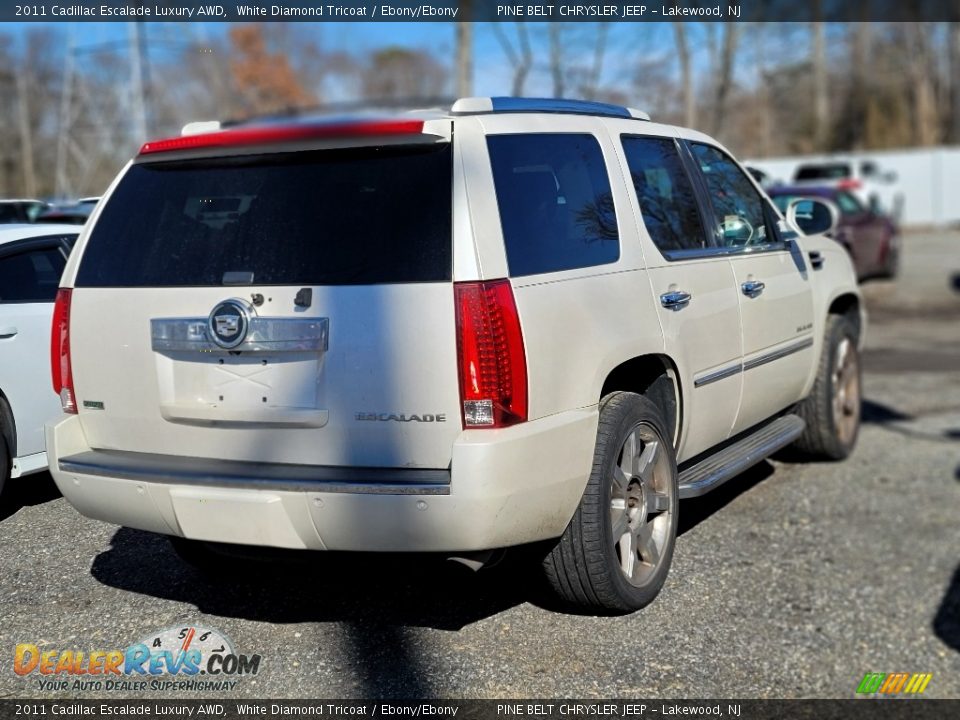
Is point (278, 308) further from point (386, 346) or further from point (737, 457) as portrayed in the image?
point (737, 457)

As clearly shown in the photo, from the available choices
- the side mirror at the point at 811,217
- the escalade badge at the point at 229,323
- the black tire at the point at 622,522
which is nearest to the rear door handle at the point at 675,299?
the black tire at the point at 622,522

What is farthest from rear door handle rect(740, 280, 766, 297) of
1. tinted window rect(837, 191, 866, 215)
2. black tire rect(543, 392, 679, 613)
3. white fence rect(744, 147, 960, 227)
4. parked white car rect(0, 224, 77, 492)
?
white fence rect(744, 147, 960, 227)

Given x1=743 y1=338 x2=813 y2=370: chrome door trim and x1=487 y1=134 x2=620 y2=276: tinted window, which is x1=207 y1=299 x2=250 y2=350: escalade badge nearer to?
x1=487 y1=134 x2=620 y2=276: tinted window

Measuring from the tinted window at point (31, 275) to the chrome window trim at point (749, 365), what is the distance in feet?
10.8

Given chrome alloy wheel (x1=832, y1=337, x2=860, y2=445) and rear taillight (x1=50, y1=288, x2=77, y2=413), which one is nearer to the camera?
rear taillight (x1=50, y1=288, x2=77, y2=413)

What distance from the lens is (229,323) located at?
3.71 metres

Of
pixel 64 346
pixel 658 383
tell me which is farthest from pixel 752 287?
pixel 64 346

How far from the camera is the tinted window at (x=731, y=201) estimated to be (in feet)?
18.1

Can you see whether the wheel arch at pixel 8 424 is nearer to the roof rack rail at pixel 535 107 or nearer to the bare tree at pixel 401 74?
the roof rack rail at pixel 535 107

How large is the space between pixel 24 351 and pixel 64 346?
1.27 m

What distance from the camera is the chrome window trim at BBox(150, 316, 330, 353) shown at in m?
3.62

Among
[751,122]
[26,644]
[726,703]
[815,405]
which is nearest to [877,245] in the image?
[815,405]

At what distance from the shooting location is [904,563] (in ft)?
20.7

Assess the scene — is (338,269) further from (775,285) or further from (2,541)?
(775,285)
